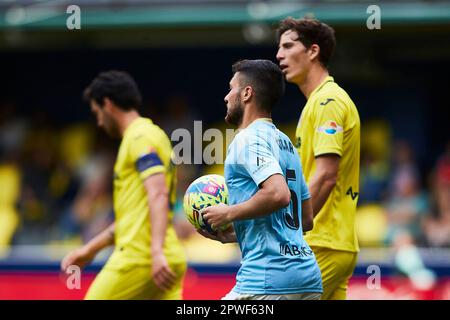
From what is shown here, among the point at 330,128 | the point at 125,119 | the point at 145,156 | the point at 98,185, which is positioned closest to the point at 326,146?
the point at 330,128

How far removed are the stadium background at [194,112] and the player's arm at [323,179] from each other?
4.60 meters

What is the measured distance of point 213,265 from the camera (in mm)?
12156

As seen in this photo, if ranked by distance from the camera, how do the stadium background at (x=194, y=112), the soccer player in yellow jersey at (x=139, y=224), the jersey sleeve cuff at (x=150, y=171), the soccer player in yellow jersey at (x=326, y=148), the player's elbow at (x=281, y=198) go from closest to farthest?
the player's elbow at (x=281, y=198) → the soccer player in yellow jersey at (x=326, y=148) → the soccer player in yellow jersey at (x=139, y=224) → the jersey sleeve cuff at (x=150, y=171) → the stadium background at (x=194, y=112)

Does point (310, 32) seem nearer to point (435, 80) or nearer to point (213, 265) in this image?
point (213, 265)

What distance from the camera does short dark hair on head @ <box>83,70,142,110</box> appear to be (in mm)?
8438

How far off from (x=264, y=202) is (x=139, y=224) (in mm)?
2504

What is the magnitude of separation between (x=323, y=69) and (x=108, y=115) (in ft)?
6.55

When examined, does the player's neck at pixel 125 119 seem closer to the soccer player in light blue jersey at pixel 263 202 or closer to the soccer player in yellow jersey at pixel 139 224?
the soccer player in yellow jersey at pixel 139 224

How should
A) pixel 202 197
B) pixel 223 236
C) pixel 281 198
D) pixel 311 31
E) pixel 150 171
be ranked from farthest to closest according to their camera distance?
pixel 150 171 → pixel 311 31 → pixel 202 197 → pixel 223 236 → pixel 281 198

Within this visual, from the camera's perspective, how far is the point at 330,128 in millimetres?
7000

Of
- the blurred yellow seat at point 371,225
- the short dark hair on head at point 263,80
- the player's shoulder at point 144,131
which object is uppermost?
the blurred yellow seat at point 371,225

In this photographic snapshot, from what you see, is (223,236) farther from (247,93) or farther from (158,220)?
(158,220)

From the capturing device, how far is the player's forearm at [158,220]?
7.83 m

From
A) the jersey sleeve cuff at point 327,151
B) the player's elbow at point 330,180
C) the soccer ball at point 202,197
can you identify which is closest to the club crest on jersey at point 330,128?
the jersey sleeve cuff at point 327,151
